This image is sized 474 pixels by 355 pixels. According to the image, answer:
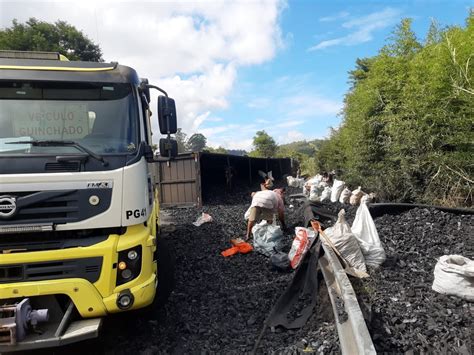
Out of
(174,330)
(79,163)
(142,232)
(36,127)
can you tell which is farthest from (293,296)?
(36,127)

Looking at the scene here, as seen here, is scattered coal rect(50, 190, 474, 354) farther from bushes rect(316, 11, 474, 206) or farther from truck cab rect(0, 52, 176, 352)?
bushes rect(316, 11, 474, 206)

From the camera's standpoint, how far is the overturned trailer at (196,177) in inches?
503

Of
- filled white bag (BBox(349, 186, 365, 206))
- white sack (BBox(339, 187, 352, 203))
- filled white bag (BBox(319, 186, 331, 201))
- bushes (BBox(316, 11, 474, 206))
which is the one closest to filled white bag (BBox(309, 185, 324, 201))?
filled white bag (BBox(319, 186, 331, 201))

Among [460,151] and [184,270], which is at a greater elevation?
[460,151]

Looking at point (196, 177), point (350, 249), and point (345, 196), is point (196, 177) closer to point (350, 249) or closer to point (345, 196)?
point (345, 196)

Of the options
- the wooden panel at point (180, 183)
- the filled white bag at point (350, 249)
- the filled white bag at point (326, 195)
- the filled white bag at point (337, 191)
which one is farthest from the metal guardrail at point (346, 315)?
the wooden panel at point (180, 183)

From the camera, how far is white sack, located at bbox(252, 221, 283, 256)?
5.97 meters

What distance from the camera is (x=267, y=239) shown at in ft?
19.9

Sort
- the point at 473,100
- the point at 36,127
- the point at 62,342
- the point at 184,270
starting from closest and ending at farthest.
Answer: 1. the point at 62,342
2. the point at 36,127
3. the point at 184,270
4. the point at 473,100

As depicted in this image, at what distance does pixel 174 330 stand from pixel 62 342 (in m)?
1.25

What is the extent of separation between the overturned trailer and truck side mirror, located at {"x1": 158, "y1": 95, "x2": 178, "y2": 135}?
7.63 meters

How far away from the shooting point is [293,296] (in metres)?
4.10

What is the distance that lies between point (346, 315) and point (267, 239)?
10.1 feet

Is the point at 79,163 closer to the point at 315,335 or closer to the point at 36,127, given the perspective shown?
the point at 36,127
